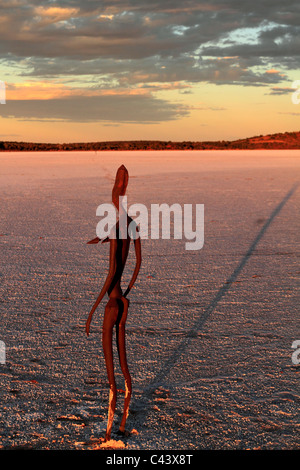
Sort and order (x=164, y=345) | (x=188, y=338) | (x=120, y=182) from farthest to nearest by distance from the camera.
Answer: (x=188, y=338), (x=164, y=345), (x=120, y=182)

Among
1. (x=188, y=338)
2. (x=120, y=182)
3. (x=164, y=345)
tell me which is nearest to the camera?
(x=120, y=182)

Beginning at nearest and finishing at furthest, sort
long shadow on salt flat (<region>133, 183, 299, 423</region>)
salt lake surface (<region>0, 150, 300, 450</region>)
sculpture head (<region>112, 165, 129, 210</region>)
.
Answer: sculpture head (<region>112, 165, 129, 210</region>) < salt lake surface (<region>0, 150, 300, 450</region>) < long shadow on salt flat (<region>133, 183, 299, 423</region>)

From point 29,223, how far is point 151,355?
319 inches

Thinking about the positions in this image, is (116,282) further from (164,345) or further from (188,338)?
(188,338)

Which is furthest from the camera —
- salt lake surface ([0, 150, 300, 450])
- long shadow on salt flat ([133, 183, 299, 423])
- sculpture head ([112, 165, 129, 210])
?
long shadow on salt flat ([133, 183, 299, 423])

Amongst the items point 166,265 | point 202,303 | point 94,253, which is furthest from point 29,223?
point 202,303

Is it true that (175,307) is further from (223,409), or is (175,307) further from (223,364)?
(223,409)

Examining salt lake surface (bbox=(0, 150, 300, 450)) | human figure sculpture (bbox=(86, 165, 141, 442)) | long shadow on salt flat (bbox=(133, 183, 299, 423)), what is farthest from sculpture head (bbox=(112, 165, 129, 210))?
long shadow on salt flat (bbox=(133, 183, 299, 423))

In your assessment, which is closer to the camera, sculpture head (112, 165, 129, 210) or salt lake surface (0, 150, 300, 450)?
sculpture head (112, 165, 129, 210)

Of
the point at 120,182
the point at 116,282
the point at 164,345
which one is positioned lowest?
the point at 164,345

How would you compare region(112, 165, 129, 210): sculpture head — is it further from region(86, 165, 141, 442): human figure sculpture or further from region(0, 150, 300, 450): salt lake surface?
region(0, 150, 300, 450): salt lake surface

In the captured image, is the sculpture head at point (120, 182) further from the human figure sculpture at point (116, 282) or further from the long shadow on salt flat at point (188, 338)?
the long shadow on salt flat at point (188, 338)

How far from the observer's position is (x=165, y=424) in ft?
11.2

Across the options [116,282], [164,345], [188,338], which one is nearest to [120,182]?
[116,282]
